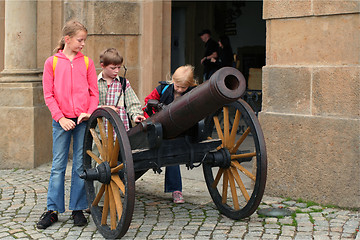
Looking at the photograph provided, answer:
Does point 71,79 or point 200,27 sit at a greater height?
point 200,27

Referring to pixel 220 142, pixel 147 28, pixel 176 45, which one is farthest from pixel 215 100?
pixel 176 45

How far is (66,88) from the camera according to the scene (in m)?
4.91

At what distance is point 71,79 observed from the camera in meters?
4.93

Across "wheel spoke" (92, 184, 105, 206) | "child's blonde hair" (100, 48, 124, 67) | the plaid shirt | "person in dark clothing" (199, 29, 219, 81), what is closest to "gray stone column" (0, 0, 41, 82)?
the plaid shirt

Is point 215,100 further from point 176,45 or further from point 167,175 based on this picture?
point 176,45

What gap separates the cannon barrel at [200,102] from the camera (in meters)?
4.04

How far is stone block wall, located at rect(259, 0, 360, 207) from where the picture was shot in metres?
5.34

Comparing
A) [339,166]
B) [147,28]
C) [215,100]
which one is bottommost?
[339,166]

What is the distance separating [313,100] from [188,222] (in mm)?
1593

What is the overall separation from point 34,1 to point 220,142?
3671 mm

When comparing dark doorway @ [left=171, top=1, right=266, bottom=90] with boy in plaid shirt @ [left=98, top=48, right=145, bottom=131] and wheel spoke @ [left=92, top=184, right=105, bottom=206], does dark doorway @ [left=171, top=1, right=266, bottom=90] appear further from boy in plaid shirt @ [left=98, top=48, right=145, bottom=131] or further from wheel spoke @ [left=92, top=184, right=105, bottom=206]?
wheel spoke @ [left=92, top=184, right=105, bottom=206]

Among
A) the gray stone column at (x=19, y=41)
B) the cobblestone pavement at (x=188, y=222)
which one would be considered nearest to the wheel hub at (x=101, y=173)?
the cobblestone pavement at (x=188, y=222)

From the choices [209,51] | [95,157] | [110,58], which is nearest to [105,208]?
[95,157]

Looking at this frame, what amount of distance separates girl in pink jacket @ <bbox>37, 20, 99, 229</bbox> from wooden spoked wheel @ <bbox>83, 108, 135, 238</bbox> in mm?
147
